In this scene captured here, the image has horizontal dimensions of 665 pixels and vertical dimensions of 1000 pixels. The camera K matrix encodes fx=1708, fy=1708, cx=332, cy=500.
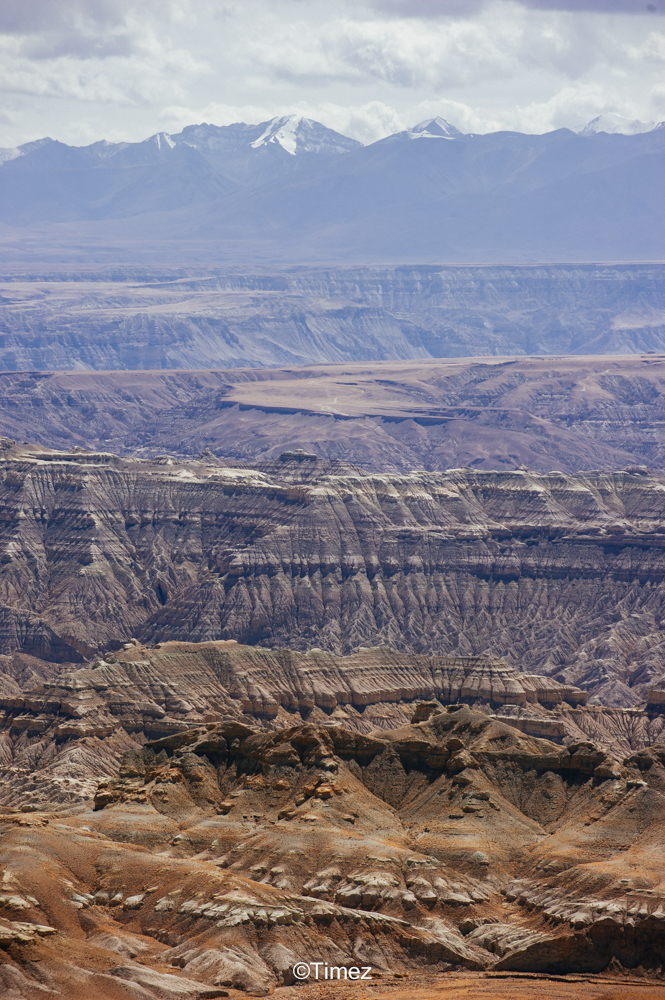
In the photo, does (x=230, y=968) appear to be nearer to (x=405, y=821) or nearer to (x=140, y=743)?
(x=405, y=821)

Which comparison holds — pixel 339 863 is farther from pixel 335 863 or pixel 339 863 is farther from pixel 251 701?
pixel 251 701

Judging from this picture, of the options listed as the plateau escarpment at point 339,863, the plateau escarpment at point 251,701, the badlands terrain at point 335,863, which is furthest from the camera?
the plateau escarpment at point 251,701

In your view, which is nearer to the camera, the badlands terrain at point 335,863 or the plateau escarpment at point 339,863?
the badlands terrain at point 335,863

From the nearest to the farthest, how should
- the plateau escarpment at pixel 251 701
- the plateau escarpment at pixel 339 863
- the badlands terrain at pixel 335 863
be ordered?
1. the badlands terrain at pixel 335 863
2. the plateau escarpment at pixel 339 863
3. the plateau escarpment at pixel 251 701

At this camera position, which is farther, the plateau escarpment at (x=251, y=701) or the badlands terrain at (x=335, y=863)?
the plateau escarpment at (x=251, y=701)

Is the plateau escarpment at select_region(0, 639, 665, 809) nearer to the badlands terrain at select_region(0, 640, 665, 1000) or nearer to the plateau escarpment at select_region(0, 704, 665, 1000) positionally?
the badlands terrain at select_region(0, 640, 665, 1000)

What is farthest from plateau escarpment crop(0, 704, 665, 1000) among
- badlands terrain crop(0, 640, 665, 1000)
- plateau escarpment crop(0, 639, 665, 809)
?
plateau escarpment crop(0, 639, 665, 809)

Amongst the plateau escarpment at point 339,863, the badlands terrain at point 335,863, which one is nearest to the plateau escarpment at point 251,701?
the badlands terrain at point 335,863

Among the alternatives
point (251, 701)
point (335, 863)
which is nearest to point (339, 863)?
point (335, 863)

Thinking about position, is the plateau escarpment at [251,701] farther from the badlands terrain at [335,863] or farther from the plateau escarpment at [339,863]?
the plateau escarpment at [339,863]

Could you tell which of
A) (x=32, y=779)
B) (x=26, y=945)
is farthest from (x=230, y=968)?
(x=32, y=779)

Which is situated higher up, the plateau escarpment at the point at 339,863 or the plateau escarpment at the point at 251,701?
the plateau escarpment at the point at 339,863
